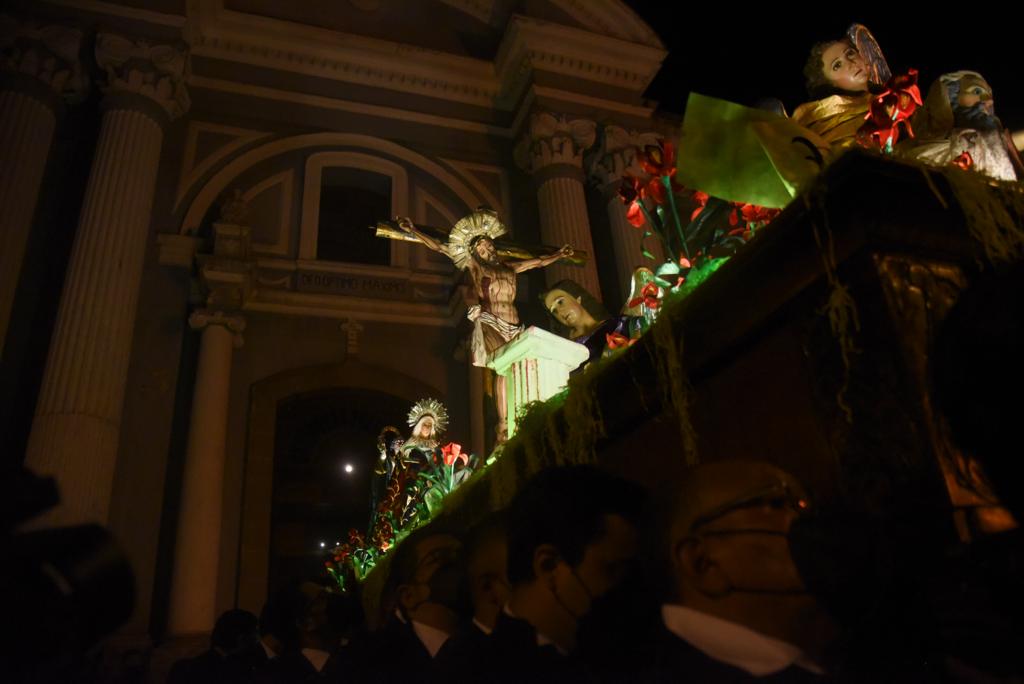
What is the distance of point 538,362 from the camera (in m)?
4.93

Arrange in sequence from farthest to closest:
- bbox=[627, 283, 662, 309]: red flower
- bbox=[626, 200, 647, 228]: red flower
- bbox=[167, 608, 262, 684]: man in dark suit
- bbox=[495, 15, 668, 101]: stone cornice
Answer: bbox=[495, 15, 668, 101]: stone cornice
bbox=[167, 608, 262, 684]: man in dark suit
bbox=[626, 200, 647, 228]: red flower
bbox=[627, 283, 662, 309]: red flower

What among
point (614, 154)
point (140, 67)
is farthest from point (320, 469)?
point (614, 154)

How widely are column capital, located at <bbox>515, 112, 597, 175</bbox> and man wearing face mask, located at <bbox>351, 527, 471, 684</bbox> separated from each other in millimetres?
8975

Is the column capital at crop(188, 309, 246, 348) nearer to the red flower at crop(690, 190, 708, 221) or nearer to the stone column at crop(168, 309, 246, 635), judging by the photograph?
the stone column at crop(168, 309, 246, 635)

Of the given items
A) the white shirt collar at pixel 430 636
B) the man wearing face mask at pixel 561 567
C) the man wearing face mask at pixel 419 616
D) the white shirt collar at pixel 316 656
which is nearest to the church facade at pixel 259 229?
the white shirt collar at pixel 316 656

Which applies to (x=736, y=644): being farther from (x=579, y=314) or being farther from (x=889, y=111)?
(x=579, y=314)

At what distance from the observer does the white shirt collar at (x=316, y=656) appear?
3.63 metres

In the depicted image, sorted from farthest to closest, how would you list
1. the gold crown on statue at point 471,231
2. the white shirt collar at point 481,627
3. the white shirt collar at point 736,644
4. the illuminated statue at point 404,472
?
1. the illuminated statue at point 404,472
2. the gold crown on statue at point 471,231
3. the white shirt collar at point 481,627
4. the white shirt collar at point 736,644

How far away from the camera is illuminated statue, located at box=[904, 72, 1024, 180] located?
317 cm

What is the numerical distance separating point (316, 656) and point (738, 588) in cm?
286

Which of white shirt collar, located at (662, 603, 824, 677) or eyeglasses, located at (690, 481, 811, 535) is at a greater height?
eyeglasses, located at (690, 481, 811, 535)

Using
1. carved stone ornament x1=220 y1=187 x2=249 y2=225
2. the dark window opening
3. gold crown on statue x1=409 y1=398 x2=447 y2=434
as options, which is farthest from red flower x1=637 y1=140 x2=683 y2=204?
the dark window opening

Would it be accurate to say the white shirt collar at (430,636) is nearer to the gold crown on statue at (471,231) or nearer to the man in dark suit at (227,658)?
the man in dark suit at (227,658)

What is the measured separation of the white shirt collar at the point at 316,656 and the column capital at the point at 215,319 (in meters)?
6.39
